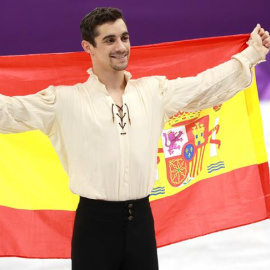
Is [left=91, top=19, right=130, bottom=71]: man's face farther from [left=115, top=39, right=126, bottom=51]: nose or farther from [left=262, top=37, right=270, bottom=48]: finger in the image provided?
[left=262, top=37, right=270, bottom=48]: finger

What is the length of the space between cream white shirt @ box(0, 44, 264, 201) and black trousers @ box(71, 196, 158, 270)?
39 mm

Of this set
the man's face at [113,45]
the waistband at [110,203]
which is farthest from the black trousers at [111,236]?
the man's face at [113,45]

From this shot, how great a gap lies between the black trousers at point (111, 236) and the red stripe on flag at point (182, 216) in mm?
636

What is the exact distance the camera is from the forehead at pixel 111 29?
204cm

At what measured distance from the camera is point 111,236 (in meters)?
2.03

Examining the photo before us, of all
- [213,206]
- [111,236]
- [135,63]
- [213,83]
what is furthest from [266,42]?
[111,236]

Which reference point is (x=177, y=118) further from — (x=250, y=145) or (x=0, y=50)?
(x=0, y=50)

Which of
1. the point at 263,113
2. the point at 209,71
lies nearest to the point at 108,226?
the point at 209,71

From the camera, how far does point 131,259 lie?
2.06 metres

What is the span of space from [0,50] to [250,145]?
1.54 metres

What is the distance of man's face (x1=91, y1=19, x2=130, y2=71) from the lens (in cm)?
204

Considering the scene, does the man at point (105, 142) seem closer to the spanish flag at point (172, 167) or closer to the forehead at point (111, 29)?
the forehead at point (111, 29)

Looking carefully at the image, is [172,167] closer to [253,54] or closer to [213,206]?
[213,206]

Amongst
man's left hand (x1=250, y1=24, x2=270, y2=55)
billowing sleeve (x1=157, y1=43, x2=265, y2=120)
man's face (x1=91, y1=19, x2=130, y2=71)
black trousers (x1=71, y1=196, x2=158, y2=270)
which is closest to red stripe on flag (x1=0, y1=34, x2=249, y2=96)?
man's left hand (x1=250, y1=24, x2=270, y2=55)
